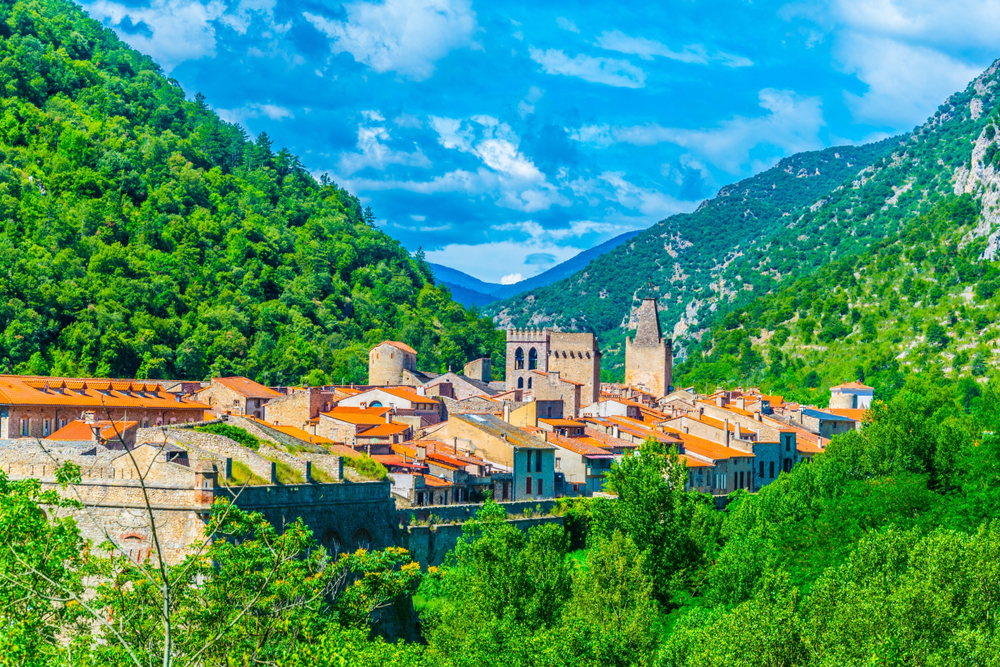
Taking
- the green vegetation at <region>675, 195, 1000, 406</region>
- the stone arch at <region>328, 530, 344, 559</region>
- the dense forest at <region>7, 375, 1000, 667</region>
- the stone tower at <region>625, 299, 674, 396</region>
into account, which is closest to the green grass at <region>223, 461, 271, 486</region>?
the stone arch at <region>328, 530, 344, 559</region>

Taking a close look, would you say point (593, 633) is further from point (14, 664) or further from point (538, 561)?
point (14, 664)

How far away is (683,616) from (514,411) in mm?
33066

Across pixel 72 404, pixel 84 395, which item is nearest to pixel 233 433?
pixel 72 404

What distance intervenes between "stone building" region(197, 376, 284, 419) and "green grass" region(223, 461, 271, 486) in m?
35.0

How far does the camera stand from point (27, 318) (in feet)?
309

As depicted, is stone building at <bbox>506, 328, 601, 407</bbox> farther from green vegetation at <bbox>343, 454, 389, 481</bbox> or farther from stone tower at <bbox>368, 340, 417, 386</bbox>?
green vegetation at <bbox>343, 454, 389, 481</bbox>

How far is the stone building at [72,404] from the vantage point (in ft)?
180

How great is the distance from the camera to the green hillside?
9981 cm

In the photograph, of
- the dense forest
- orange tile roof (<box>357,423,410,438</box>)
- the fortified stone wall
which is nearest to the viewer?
the dense forest

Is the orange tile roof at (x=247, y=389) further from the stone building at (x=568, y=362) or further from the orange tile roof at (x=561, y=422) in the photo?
the stone building at (x=568, y=362)

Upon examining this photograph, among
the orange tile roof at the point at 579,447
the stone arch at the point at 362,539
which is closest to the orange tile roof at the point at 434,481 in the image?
the stone arch at the point at 362,539

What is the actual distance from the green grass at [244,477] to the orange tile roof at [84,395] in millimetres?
19667

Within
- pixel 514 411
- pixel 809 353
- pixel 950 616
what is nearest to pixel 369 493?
pixel 950 616

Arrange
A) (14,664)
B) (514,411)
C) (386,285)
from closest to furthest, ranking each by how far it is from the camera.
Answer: (14,664)
(514,411)
(386,285)
